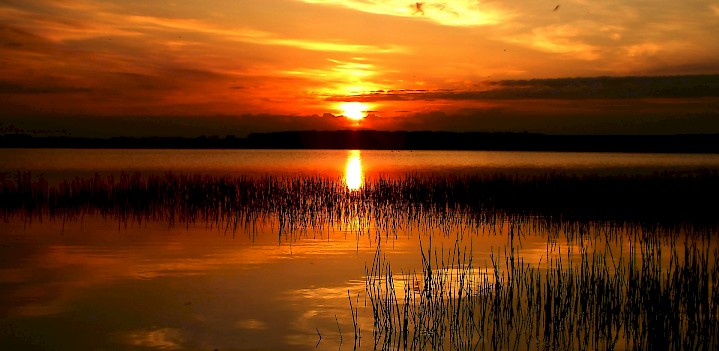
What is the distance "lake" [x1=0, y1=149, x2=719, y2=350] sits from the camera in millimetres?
7379

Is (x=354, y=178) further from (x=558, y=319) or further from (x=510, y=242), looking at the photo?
(x=558, y=319)

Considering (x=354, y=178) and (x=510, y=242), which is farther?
(x=354, y=178)

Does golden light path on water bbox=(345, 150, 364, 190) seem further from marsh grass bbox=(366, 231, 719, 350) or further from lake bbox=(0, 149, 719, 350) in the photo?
marsh grass bbox=(366, 231, 719, 350)

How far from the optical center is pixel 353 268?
11.1m

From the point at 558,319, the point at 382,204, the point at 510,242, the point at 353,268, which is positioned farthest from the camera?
the point at 382,204

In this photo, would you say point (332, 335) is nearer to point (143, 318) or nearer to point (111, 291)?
point (143, 318)

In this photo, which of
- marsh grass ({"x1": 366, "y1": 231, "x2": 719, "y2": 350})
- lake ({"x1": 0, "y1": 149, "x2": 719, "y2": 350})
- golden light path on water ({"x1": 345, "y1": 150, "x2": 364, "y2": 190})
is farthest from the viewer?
golden light path on water ({"x1": 345, "y1": 150, "x2": 364, "y2": 190})

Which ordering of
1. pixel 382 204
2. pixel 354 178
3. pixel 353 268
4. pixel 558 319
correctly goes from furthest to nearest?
1. pixel 354 178
2. pixel 382 204
3. pixel 353 268
4. pixel 558 319

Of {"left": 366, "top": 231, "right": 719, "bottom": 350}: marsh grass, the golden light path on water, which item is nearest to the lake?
{"left": 366, "top": 231, "right": 719, "bottom": 350}: marsh grass

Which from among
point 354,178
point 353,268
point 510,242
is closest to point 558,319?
point 353,268

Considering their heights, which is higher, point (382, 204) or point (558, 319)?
point (382, 204)

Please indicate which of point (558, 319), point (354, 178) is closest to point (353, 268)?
point (558, 319)

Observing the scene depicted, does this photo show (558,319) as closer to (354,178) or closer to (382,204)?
(382,204)

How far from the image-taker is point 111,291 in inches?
364
